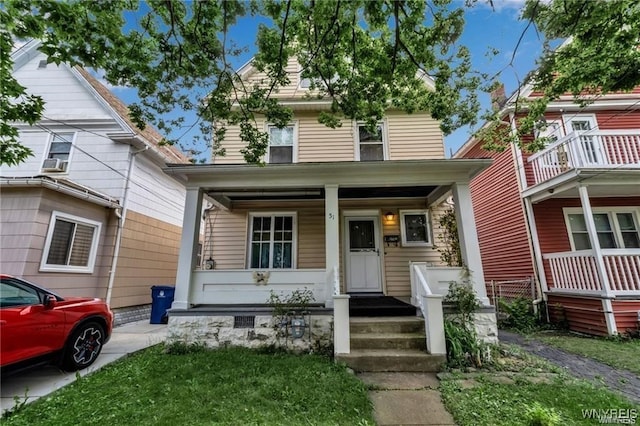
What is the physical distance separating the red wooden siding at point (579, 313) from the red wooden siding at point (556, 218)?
1.36m

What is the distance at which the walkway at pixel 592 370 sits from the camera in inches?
139

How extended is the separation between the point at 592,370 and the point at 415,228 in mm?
4003

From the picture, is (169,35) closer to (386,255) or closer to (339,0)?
(339,0)

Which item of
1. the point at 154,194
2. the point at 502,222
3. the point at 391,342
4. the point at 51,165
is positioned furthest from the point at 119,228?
the point at 502,222

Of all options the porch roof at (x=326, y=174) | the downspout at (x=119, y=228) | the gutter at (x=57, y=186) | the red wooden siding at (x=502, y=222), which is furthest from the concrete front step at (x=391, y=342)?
the gutter at (x=57, y=186)

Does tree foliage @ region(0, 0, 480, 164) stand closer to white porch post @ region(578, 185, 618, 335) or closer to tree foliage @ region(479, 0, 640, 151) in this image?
tree foliage @ region(479, 0, 640, 151)

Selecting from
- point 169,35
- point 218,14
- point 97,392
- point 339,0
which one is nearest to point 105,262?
point 97,392

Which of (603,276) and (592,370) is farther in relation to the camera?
(603,276)

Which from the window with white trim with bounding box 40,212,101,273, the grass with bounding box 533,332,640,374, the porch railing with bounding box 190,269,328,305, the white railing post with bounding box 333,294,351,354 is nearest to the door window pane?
the porch railing with bounding box 190,269,328,305

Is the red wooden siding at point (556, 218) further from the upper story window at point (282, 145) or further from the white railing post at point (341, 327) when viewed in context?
the upper story window at point (282, 145)

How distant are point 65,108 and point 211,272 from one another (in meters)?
7.46

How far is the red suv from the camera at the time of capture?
126 inches

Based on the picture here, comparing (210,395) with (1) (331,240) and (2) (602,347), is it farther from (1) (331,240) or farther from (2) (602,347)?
(2) (602,347)

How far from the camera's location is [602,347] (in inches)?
204
